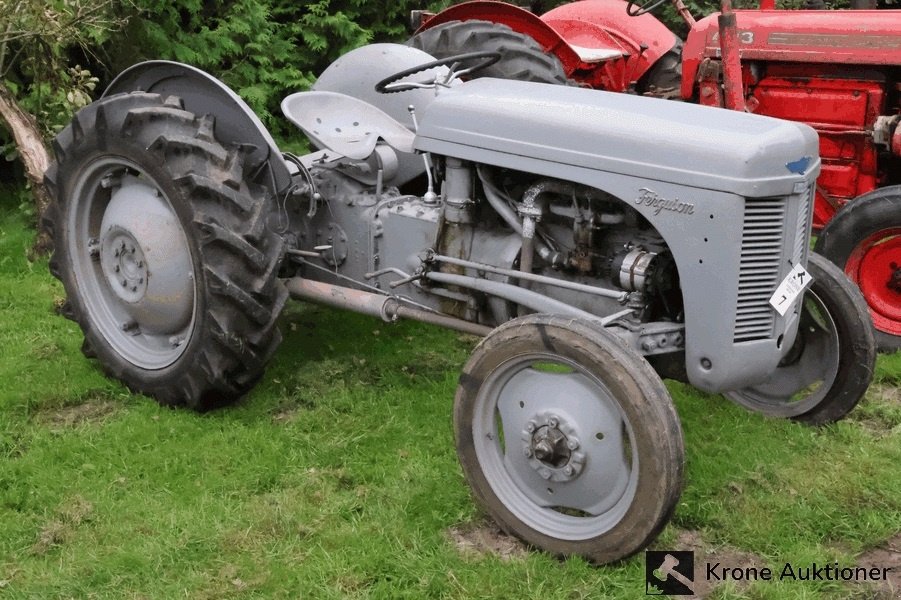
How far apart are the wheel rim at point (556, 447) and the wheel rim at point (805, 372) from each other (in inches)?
41.1

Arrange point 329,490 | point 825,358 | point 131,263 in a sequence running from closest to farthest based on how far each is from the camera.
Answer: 1. point 329,490
2. point 825,358
3. point 131,263

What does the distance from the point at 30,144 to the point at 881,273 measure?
4.89 m

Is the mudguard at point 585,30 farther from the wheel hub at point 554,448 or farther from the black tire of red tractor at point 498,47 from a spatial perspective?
the wheel hub at point 554,448

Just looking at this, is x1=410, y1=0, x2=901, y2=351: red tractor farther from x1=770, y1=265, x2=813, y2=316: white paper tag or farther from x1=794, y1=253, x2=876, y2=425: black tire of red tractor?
x1=770, y1=265, x2=813, y2=316: white paper tag

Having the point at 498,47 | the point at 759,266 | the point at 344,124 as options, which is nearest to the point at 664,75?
the point at 498,47

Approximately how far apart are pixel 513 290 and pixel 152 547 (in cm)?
144

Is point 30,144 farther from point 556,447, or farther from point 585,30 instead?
point 556,447

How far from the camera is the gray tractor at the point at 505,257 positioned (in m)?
2.94

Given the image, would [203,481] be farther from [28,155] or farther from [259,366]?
[28,155]

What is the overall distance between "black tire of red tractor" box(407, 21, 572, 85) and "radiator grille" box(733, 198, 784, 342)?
7.54ft

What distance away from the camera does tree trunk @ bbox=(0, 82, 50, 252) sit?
19.7 feet

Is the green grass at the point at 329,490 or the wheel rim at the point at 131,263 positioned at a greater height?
the wheel rim at the point at 131,263

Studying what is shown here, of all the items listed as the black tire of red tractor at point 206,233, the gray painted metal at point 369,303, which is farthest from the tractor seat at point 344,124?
the gray painted metal at point 369,303

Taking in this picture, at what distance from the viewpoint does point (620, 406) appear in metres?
2.82
